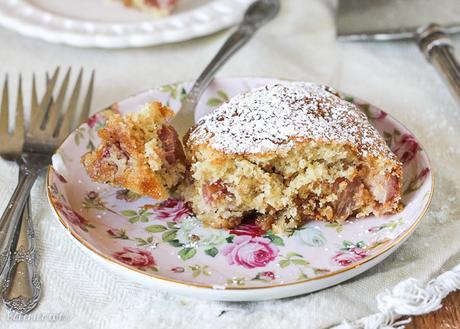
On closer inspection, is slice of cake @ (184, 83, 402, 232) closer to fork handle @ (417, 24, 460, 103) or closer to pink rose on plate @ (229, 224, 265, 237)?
pink rose on plate @ (229, 224, 265, 237)

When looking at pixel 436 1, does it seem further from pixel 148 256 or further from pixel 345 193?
pixel 148 256

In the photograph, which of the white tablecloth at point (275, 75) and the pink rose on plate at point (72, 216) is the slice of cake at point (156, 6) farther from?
the pink rose on plate at point (72, 216)

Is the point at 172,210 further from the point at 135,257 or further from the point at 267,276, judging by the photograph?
the point at 267,276

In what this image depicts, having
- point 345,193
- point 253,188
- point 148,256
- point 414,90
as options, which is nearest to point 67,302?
point 148,256

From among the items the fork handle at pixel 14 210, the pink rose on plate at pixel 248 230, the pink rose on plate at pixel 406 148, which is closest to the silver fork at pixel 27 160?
the fork handle at pixel 14 210

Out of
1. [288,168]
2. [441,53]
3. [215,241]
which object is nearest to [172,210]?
[215,241]
